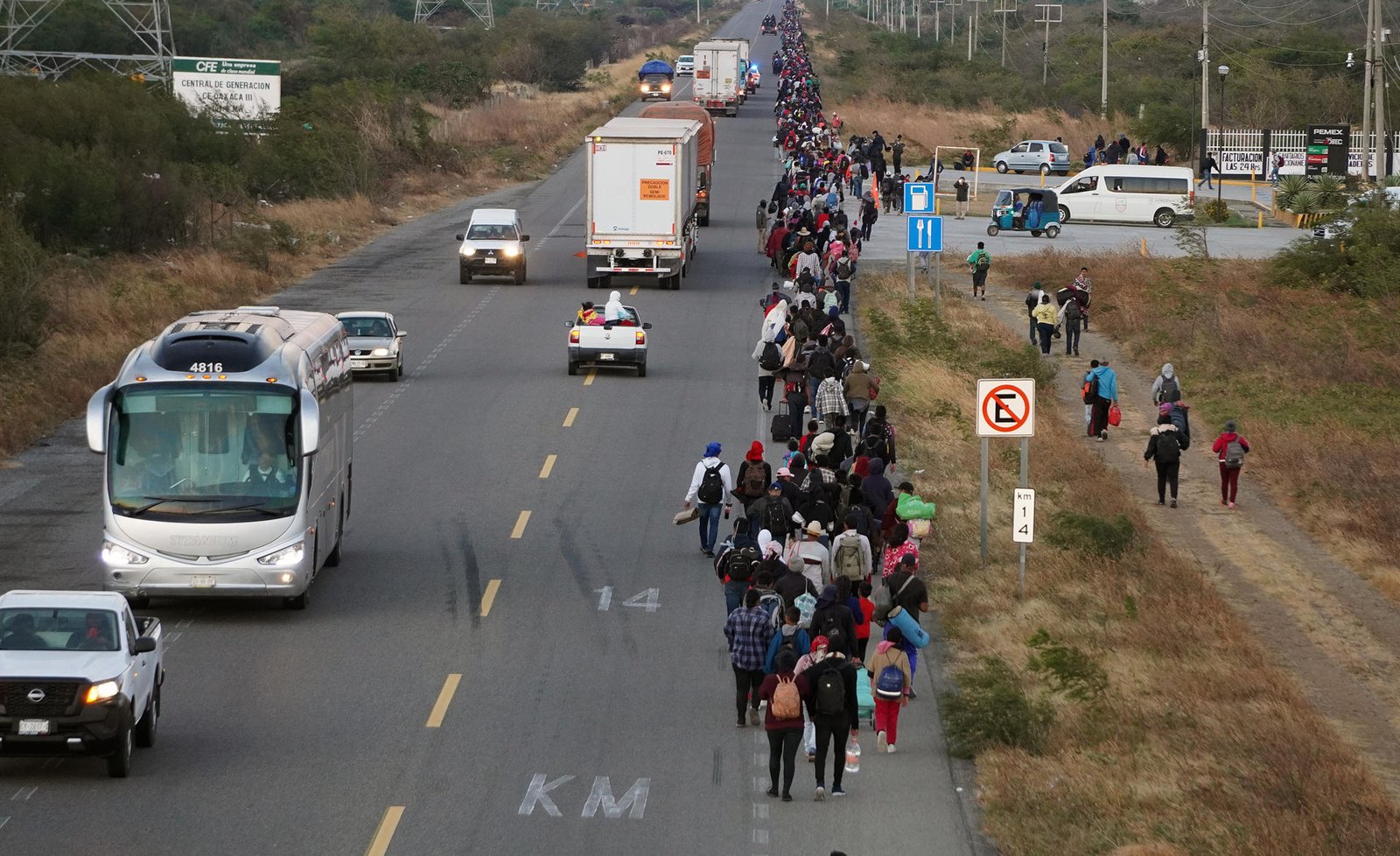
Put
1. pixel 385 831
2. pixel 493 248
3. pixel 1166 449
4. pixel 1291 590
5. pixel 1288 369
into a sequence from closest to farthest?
pixel 385 831, pixel 1291 590, pixel 1166 449, pixel 1288 369, pixel 493 248

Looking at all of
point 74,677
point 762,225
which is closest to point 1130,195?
point 762,225

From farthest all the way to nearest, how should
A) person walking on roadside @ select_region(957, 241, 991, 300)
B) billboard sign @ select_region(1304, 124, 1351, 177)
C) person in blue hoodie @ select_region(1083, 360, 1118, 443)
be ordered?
billboard sign @ select_region(1304, 124, 1351, 177) → person walking on roadside @ select_region(957, 241, 991, 300) → person in blue hoodie @ select_region(1083, 360, 1118, 443)

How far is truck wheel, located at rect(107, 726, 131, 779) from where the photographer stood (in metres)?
14.5

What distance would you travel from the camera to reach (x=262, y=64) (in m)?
68.6

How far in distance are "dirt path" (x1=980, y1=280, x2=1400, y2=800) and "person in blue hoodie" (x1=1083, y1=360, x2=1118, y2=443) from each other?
45 centimetres

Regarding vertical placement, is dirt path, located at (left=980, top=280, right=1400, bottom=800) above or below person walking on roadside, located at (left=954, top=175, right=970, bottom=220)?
below

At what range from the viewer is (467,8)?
164 metres

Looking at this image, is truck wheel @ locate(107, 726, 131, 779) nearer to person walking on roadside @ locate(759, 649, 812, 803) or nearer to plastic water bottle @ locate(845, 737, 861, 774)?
person walking on roadside @ locate(759, 649, 812, 803)

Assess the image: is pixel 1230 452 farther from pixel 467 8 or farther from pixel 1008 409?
pixel 467 8

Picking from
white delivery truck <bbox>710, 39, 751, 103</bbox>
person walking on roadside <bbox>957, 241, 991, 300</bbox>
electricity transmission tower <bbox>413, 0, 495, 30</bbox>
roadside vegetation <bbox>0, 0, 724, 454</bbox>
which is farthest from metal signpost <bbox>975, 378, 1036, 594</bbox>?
electricity transmission tower <bbox>413, 0, 495, 30</bbox>

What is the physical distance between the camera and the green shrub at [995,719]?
16.1m

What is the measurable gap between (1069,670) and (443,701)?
6041mm

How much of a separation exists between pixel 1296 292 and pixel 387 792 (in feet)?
127

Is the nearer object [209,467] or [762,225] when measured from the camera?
[209,467]
